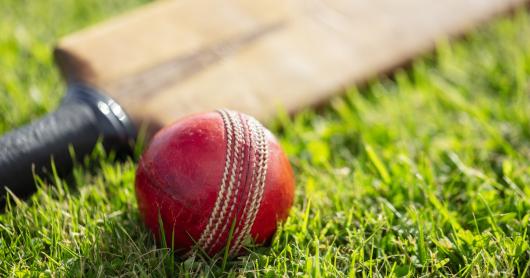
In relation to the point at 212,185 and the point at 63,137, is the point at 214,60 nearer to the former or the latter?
the point at 63,137

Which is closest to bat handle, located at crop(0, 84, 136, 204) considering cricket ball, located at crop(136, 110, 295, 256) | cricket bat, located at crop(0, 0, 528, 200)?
cricket bat, located at crop(0, 0, 528, 200)

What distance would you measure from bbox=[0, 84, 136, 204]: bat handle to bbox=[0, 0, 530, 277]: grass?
0.22 feet

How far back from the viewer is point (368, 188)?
2.26m

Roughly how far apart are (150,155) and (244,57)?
44.9 inches

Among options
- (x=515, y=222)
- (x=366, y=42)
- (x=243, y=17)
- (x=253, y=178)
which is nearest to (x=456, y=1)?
(x=366, y=42)

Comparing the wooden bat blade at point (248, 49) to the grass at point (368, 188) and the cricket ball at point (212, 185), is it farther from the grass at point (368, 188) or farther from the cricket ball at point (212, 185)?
the cricket ball at point (212, 185)

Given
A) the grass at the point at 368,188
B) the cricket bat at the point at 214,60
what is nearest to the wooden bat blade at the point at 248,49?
the cricket bat at the point at 214,60

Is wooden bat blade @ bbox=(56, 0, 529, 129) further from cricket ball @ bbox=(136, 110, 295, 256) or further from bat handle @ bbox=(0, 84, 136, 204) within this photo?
cricket ball @ bbox=(136, 110, 295, 256)

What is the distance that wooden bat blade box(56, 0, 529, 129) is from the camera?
2684mm

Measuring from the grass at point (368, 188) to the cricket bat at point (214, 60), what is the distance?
4.2 inches

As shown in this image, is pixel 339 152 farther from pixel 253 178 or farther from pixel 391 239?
pixel 253 178

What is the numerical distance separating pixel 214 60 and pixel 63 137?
0.89 meters

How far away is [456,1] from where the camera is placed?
3.50 meters

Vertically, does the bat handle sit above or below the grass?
above
